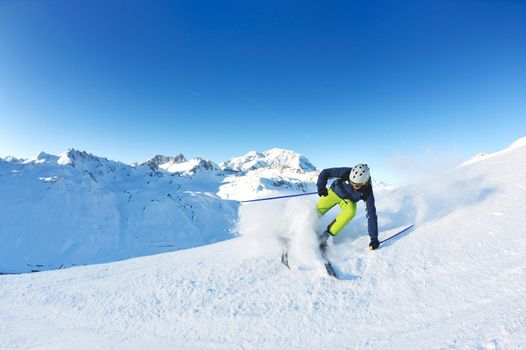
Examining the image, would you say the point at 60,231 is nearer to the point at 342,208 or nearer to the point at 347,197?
the point at 342,208

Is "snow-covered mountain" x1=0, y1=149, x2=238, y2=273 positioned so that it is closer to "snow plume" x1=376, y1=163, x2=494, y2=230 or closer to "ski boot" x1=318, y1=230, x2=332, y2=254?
"snow plume" x1=376, y1=163, x2=494, y2=230

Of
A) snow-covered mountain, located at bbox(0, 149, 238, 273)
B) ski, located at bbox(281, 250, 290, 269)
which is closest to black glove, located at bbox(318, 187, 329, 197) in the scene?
ski, located at bbox(281, 250, 290, 269)

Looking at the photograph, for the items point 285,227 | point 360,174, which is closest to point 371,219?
point 360,174

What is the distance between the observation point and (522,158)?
8820 millimetres

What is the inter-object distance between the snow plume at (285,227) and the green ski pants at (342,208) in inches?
9.8

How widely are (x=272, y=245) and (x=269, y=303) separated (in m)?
1.99

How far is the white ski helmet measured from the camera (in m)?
6.22

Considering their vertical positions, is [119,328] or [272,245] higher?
[272,245]

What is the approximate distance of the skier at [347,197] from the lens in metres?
6.12

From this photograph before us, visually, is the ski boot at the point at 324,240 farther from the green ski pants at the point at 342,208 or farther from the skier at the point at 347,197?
the green ski pants at the point at 342,208

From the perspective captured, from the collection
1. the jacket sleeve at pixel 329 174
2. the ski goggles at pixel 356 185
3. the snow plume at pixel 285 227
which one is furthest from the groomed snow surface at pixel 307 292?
the ski goggles at pixel 356 185

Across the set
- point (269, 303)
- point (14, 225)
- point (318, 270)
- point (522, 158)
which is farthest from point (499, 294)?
point (14, 225)

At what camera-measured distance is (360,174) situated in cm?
627

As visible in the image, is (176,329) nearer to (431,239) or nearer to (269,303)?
(269,303)
